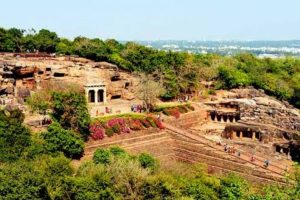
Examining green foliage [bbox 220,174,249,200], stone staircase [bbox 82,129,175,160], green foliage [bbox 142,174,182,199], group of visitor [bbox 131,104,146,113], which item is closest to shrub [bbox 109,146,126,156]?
stone staircase [bbox 82,129,175,160]

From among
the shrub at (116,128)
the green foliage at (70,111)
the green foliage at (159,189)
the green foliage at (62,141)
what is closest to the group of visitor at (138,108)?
the shrub at (116,128)

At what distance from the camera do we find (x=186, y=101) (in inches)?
2279

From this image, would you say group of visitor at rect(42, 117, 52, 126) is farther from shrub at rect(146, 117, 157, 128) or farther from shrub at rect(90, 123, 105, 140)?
shrub at rect(146, 117, 157, 128)

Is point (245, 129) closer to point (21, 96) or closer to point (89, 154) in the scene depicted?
point (89, 154)

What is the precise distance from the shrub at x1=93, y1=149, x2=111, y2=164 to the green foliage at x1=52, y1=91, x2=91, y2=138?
3157mm

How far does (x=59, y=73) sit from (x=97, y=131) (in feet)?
48.3

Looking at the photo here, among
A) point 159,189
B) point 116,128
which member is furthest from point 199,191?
point 116,128

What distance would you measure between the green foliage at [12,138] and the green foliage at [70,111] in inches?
132

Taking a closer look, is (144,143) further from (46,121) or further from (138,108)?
(46,121)

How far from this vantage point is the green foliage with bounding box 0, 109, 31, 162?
35781 mm

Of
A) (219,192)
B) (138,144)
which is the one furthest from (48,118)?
(219,192)

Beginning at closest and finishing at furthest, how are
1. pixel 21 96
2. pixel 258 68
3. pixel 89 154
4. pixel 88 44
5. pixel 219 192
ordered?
Answer: pixel 219 192 → pixel 89 154 → pixel 21 96 → pixel 88 44 → pixel 258 68

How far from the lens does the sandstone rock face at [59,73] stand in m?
52.6

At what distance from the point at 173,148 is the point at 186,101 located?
13.3 m
